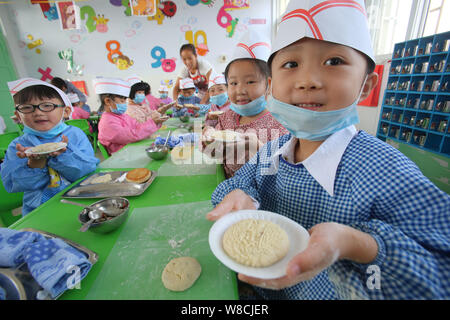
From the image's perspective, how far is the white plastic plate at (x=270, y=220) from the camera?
1.64 feet

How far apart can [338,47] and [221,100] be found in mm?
1923

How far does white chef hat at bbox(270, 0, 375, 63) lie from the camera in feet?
2.11

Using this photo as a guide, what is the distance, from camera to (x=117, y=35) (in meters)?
5.89

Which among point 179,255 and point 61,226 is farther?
point 61,226

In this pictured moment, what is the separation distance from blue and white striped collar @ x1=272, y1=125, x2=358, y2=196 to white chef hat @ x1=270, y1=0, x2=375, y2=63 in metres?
0.29

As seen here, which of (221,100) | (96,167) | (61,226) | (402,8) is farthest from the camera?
(402,8)

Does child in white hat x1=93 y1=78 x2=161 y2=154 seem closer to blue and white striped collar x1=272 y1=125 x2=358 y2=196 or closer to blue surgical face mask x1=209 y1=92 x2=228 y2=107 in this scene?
blue surgical face mask x1=209 y1=92 x2=228 y2=107

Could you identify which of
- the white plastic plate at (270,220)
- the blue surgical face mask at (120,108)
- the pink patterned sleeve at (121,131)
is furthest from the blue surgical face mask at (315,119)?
the blue surgical face mask at (120,108)

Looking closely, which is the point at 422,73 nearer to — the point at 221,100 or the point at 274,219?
the point at 221,100

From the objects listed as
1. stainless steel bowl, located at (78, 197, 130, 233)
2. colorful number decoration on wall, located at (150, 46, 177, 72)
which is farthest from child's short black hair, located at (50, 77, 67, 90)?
stainless steel bowl, located at (78, 197, 130, 233)

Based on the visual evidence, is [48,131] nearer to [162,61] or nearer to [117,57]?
[162,61]

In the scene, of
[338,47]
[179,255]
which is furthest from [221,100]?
[179,255]

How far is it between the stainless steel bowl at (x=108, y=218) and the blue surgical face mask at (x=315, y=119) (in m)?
0.79
